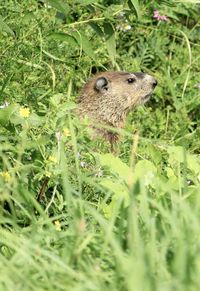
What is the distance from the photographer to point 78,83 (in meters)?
7.80

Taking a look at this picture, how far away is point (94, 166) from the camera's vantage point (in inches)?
205

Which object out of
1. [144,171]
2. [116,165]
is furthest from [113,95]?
[144,171]

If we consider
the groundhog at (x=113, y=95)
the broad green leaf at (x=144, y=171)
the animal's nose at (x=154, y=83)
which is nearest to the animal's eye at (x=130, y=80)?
the groundhog at (x=113, y=95)

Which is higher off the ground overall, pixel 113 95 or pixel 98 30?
pixel 98 30

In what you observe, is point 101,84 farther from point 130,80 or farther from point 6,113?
point 6,113

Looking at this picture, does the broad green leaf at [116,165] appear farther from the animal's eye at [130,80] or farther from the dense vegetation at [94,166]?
the animal's eye at [130,80]

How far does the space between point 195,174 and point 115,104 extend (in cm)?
341

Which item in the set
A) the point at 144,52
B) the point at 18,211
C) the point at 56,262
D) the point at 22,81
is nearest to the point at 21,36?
the point at 22,81

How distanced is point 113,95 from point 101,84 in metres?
0.33

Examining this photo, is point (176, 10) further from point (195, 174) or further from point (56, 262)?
point (56, 262)

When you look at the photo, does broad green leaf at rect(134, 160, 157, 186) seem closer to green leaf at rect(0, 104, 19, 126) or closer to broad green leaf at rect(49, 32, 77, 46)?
green leaf at rect(0, 104, 19, 126)

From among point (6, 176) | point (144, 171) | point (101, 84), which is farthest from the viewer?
point (101, 84)

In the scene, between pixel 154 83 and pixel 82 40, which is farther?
pixel 154 83

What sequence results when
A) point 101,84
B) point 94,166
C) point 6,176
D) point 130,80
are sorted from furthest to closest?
point 130,80 → point 101,84 → point 94,166 → point 6,176
